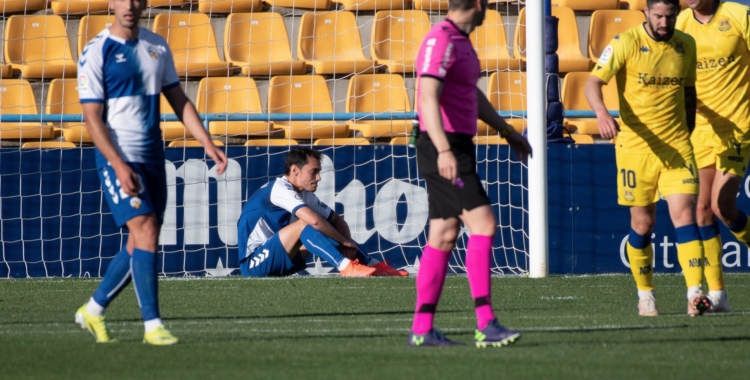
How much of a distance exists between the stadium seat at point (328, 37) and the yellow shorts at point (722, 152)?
5.85 m

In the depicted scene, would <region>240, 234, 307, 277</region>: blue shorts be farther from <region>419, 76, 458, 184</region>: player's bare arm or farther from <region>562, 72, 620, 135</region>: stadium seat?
<region>419, 76, 458, 184</region>: player's bare arm

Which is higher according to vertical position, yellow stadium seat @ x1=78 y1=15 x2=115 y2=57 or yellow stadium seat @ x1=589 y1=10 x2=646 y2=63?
yellow stadium seat @ x1=78 y1=15 x2=115 y2=57

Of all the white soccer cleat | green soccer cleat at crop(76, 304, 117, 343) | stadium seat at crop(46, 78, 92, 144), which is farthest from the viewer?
stadium seat at crop(46, 78, 92, 144)

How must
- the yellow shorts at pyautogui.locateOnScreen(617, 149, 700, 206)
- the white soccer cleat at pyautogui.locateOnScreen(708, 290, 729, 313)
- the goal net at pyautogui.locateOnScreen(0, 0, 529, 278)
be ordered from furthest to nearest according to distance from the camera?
the goal net at pyautogui.locateOnScreen(0, 0, 529, 278) < the white soccer cleat at pyautogui.locateOnScreen(708, 290, 729, 313) < the yellow shorts at pyautogui.locateOnScreen(617, 149, 700, 206)

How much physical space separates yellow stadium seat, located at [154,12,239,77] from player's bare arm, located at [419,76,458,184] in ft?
24.0

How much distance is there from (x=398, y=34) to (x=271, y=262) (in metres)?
3.93

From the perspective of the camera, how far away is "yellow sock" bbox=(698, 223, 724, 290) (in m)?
5.73

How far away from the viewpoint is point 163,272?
9430mm

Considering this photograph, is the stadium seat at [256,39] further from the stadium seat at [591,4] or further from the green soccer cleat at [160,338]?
the green soccer cleat at [160,338]

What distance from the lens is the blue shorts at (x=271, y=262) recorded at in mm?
8602

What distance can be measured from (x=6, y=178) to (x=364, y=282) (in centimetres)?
382

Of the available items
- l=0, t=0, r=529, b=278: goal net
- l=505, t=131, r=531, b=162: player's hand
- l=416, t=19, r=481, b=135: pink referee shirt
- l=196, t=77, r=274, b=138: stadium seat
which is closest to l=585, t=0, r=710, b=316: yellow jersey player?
l=505, t=131, r=531, b=162: player's hand

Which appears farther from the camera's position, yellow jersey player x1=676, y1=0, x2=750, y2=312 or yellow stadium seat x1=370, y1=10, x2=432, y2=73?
yellow stadium seat x1=370, y1=10, x2=432, y2=73

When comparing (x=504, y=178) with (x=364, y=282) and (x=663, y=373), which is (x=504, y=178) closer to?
(x=364, y=282)
